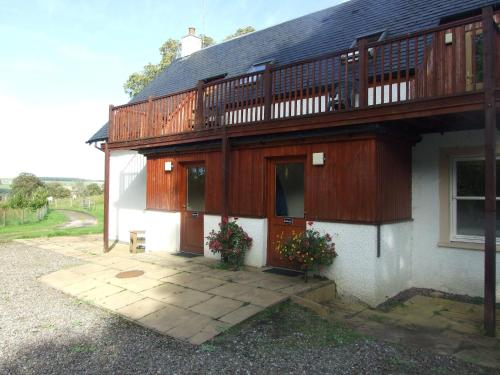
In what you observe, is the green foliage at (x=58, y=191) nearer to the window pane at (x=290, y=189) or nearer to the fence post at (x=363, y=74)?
the window pane at (x=290, y=189)

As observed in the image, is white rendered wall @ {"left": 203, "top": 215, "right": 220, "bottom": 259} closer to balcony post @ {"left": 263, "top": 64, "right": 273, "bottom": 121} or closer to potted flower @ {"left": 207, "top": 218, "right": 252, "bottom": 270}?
potted flower @ {"left": 207, "top": 218, "right": 252, "bottom": 270}

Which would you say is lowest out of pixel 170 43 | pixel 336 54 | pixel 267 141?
pixel 267 141

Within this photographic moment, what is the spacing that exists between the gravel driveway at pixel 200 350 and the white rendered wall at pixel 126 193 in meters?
6.82

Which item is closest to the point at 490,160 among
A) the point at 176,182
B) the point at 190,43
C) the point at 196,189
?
the point at 196,189

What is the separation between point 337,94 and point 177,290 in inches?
178

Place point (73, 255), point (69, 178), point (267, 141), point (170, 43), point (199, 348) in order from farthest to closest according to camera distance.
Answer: point (69, 178) → point (170, 43) → point (73, 255) → point (267, 141) → point (199, 348)

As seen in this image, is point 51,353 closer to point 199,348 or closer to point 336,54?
point 199,348

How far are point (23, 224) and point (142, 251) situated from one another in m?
14.4

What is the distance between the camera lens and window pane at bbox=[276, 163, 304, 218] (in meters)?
7.24

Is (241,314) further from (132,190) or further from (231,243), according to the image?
(132,190)

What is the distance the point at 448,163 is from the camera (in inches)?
262

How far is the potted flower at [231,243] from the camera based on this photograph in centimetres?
733

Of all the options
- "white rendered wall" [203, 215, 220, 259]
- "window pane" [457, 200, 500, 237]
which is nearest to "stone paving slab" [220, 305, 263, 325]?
"white rendered wall" [203, 215, 220, 259]

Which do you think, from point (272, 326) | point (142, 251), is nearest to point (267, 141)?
point (272, 326)
